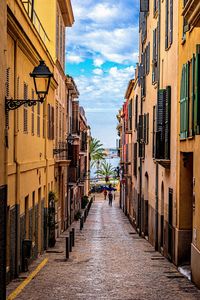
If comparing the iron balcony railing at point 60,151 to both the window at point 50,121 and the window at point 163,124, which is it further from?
the window at point 163,124

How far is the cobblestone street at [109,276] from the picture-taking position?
14.2 metres

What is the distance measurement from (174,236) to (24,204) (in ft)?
16.1

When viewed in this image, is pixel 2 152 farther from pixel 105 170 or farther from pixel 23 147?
pixel 105 170

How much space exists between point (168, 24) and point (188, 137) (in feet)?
21.4

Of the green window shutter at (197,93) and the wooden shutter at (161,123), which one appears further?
the wooden shutter at (161,123)

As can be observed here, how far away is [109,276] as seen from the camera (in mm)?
17312

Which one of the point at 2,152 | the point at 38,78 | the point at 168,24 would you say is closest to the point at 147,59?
the point at 168,24

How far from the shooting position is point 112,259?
870 inches

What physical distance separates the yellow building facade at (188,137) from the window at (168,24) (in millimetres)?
1911

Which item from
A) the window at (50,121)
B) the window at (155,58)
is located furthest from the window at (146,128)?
the window at (50,121)

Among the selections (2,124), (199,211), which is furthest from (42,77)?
(199,211)

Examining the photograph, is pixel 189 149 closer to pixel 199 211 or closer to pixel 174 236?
pixel 199 211

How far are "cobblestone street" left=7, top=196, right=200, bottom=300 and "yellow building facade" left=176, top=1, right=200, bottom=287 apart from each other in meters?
0.90

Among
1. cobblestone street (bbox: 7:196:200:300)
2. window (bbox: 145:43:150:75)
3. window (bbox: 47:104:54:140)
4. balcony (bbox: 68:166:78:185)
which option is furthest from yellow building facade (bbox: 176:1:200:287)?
balcony (bbox: 68:166:78:185)
